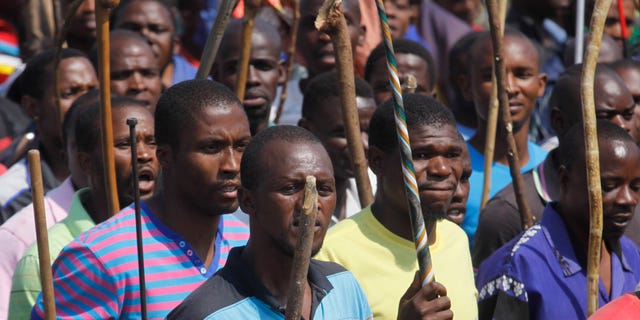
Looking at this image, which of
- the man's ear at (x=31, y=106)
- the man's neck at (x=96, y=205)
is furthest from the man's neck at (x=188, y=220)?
the man's ear at (x=31, y=106)

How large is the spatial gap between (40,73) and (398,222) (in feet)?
8.61

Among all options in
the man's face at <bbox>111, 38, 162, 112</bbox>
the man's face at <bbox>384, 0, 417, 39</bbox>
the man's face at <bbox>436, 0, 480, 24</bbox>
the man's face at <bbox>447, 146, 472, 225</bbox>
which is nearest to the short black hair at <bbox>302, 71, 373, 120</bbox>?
the man's face at <bbox>111, 38, 162, 112</bbox>

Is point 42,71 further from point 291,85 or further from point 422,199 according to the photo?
point 422,199

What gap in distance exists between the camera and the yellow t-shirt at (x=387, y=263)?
4.46 meters

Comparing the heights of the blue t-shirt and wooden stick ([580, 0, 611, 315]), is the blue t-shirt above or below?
below

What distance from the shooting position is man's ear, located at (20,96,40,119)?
261 inches

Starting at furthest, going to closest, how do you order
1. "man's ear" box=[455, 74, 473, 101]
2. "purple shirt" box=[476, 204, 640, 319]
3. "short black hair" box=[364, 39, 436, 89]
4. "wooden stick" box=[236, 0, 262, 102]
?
"man's ear" box=[455, 74, 473, 101] → "short black hair" box=[364, 39, 436, 89] → "wooden stick" box=[236, 0, 262, 102] → "purple shirt" box=[476, 204, 640, 319]

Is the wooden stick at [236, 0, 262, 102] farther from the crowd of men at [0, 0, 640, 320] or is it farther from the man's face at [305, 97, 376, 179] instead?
the man's face at [305, 97, 376, 179]

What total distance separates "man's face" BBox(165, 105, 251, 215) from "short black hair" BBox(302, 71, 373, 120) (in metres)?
1.78

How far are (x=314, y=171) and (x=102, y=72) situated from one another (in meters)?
1.07

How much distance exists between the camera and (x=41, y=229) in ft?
11.7

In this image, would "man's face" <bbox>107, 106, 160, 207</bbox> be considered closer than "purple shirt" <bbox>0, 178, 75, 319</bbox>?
No

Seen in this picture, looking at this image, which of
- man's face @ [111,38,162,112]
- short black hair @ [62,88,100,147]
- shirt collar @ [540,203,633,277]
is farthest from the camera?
man's face @ [111,38,162,112]

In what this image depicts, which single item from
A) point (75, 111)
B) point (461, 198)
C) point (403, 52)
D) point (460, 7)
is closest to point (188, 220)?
point (461, 198)
